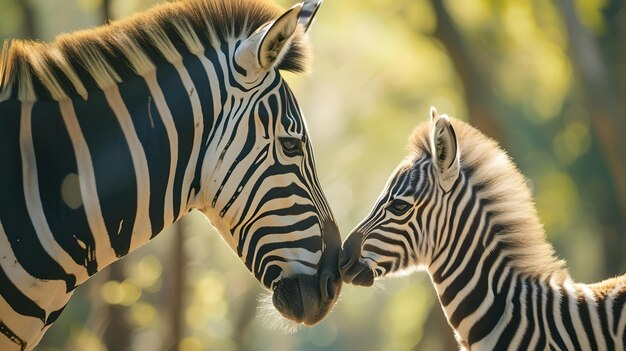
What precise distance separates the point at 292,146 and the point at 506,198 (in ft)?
8.59

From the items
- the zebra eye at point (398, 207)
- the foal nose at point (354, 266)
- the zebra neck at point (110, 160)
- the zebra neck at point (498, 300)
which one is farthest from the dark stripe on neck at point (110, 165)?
the zebra neck at point (498, 300)

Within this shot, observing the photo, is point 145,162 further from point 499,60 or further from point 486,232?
point 499,60

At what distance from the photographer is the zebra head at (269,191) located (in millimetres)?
4668

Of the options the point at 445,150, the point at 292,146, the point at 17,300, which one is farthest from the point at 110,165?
the point at 445,150

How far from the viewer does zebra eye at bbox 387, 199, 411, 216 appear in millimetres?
6871

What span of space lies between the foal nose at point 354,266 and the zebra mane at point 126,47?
1.89 meters

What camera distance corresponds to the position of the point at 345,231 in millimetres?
34406

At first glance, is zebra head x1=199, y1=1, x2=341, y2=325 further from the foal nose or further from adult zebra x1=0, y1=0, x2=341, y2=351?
the foal nose

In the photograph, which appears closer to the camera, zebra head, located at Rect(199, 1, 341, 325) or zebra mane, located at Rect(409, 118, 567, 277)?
zebra head, located at Rect(199, 1, 341, 325)

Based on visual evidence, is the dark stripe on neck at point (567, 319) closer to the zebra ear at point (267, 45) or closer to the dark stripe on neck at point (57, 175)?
the zebra ear at point (267, 45)

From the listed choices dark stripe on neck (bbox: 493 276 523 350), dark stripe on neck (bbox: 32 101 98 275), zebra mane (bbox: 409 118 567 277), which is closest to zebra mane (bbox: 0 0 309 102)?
dark stripe on neck (bbox: 32 101 98 275)

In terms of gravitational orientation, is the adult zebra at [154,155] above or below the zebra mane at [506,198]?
above

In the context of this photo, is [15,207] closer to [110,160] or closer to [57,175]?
[57,175]

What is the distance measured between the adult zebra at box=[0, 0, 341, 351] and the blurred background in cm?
560
